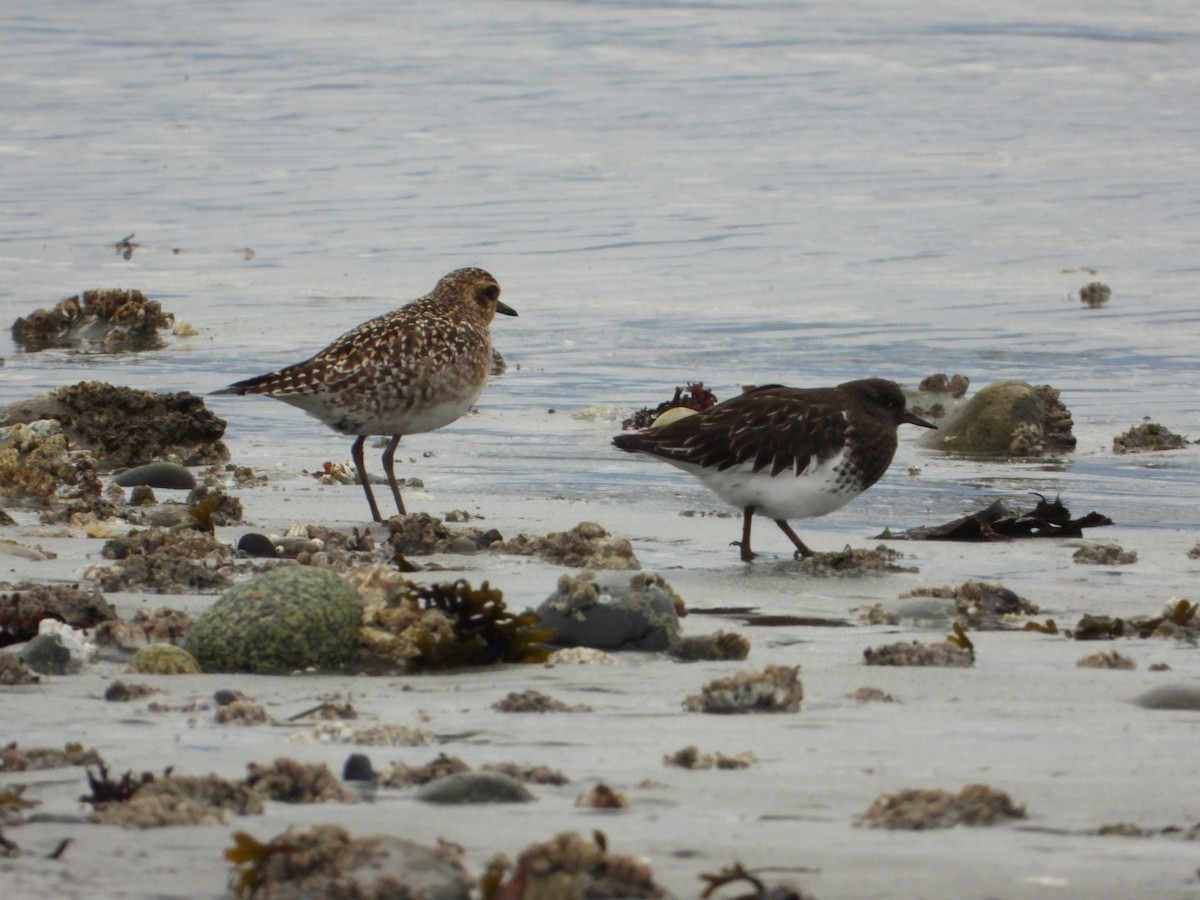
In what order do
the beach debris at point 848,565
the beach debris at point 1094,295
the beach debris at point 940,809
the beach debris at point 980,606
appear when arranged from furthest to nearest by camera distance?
the beach debris at point 1094,295, the beach debris at point 848,565, the beach debris at point 980,606, the beach debris at point 940,809

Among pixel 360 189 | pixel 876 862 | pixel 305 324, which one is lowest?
pixel 876 862

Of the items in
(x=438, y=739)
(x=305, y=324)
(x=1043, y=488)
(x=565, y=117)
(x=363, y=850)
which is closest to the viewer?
(x=363, y=850)

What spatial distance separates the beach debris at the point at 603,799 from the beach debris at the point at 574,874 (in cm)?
55

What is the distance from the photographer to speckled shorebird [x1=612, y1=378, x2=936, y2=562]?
8.09 meters

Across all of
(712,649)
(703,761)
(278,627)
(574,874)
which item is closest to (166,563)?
(278,627)

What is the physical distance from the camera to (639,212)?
62.7ft

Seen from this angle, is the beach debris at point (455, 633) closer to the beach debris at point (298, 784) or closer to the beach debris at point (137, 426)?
the beach debris at point (298, 784)

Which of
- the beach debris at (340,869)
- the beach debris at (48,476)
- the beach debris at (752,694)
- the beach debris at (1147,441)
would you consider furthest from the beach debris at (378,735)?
the beach debris at (1147,441)

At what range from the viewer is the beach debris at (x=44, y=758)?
460 cm

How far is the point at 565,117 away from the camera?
24.9m

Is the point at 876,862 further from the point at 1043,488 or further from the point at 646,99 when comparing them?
the point at 646,99

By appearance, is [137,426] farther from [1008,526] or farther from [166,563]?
[1008,526]

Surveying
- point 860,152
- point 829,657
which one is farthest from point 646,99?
point 829,657

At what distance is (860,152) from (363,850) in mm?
19310
